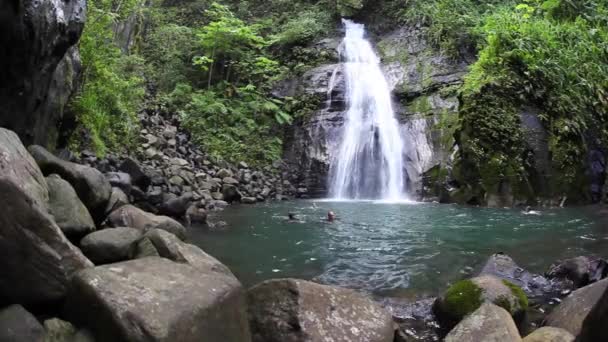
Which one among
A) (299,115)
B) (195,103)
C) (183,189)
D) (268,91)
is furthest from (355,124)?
(183,189)

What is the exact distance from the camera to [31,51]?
5.26 m

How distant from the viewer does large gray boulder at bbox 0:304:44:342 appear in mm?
3051

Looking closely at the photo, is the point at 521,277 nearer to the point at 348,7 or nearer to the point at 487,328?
the point at 487,328

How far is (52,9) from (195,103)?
42.9 feet

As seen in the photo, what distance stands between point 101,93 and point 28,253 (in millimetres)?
8618

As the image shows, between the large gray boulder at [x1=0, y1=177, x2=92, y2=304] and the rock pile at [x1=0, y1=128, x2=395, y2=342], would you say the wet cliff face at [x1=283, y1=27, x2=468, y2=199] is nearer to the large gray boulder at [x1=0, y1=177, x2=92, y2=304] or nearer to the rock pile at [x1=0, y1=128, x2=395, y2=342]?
the rock pile at [x1=0, y1=128, x2=395, y2=342]

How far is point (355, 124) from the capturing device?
17.8 metres

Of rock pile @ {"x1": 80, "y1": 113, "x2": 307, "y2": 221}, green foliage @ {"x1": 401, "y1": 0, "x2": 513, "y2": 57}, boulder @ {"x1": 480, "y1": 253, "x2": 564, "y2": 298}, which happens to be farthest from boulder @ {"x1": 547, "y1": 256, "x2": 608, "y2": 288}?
green foliage @ {"x1": 401, "y1": 0, "x2": 513, "y2": 57}

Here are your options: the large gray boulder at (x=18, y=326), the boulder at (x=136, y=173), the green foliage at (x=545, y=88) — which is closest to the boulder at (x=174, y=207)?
the boulder at (x=136, y=173)

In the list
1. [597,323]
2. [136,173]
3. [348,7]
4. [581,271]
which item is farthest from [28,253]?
[348,7]

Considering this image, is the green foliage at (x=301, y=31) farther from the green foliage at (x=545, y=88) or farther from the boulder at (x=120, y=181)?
the boulder at (x=120, y=181)

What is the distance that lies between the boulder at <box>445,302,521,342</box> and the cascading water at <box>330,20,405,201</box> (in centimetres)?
1162

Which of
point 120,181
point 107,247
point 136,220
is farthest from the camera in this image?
point 120,181

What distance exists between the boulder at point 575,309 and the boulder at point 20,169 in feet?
14.2
